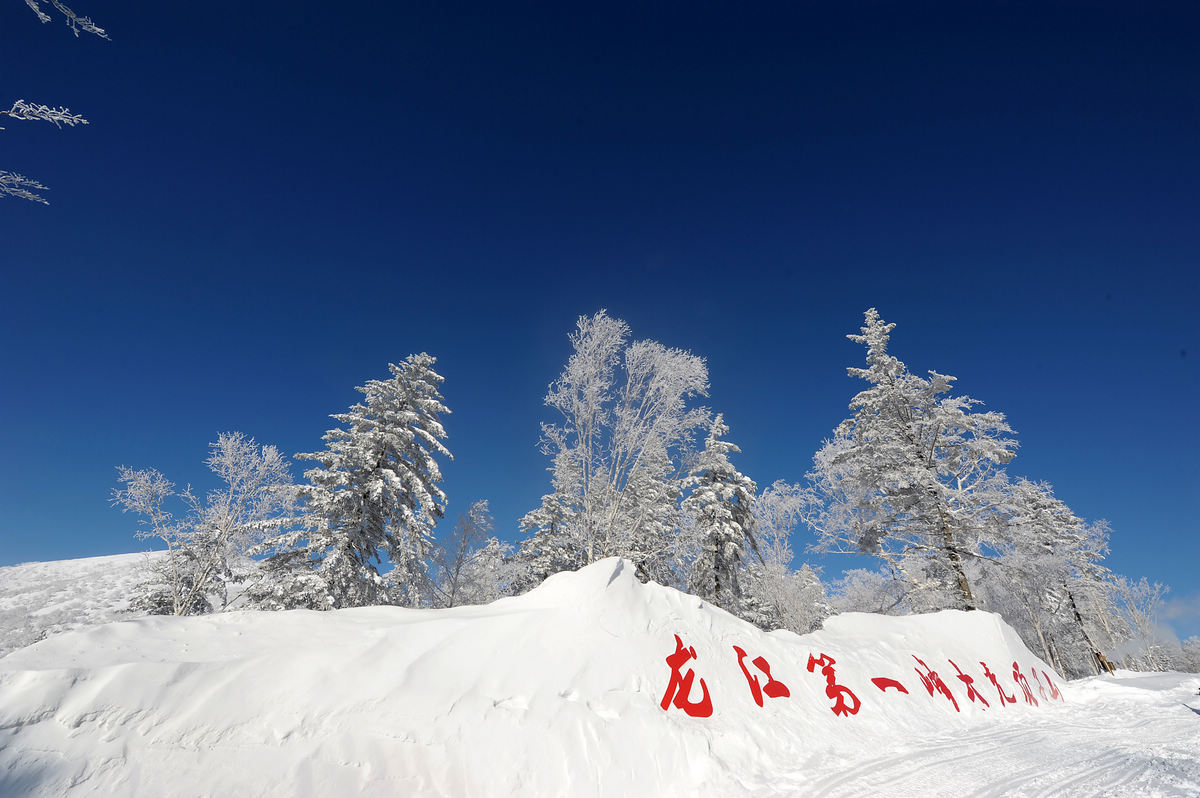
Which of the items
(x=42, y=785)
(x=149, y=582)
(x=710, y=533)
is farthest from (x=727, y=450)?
(x=149, y=582)

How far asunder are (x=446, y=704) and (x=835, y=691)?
5.28 m

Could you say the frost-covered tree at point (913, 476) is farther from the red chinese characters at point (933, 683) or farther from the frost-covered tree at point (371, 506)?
the frost-covered tree at point (371, 506)

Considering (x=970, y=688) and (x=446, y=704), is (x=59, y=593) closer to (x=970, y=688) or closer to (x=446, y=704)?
(x=446, y=704)

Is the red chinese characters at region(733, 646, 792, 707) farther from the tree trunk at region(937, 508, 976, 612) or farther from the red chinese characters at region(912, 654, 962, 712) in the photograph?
the tree trunk at region(937, 508, 976, 612)

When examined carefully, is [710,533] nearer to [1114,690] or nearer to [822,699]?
[1114,690]

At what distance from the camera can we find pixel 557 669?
15.3 ft

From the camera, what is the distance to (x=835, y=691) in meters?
6.30

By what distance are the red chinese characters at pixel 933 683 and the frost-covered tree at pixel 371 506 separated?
12.8m

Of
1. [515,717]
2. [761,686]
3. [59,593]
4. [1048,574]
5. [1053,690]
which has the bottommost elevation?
[515,717]

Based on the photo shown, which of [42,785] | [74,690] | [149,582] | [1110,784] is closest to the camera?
[42,785]

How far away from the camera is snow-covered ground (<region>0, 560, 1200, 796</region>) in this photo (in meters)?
2.97

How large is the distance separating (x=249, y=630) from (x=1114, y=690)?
18.2 m

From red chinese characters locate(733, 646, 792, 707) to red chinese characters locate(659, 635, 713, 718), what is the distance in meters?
0.74

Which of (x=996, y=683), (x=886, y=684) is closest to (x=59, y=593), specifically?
(x=886, y=684)
